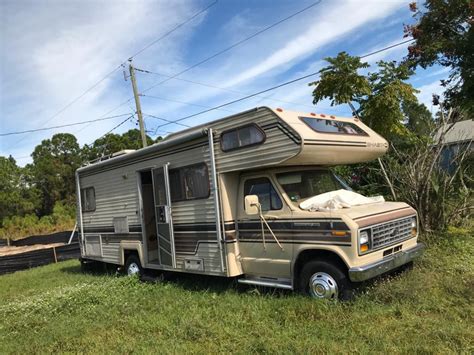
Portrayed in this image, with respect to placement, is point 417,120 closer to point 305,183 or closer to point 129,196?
point 305,183

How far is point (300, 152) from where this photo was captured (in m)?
5.83

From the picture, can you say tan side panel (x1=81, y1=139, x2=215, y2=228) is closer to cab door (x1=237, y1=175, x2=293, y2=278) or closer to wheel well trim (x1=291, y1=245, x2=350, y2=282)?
cab door (x1=237, y1=175, x2=293, y2=278)

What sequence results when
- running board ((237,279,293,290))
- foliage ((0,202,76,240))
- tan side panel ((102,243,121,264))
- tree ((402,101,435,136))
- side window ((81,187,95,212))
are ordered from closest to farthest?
running board ((237,279,293,290)) < tan side panel ((102,243,121,264)) < tree ((402,101,435,136)) < side window ((81,187,95,212)) < foliage ((0,202,76,240))

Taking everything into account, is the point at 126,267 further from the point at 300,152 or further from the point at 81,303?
the point at 300,152

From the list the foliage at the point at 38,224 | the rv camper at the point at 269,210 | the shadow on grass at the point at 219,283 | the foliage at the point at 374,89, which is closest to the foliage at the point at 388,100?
the foliage at the point at 374,89

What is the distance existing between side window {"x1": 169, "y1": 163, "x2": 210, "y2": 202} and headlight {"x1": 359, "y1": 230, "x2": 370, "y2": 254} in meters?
2.68

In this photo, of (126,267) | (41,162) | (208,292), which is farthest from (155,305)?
(41,162)

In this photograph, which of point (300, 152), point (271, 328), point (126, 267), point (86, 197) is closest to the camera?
point (271, 328)

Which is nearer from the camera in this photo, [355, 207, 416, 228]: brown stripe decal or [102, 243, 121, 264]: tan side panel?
[355, 207, 416, 228]: brown stripe decal

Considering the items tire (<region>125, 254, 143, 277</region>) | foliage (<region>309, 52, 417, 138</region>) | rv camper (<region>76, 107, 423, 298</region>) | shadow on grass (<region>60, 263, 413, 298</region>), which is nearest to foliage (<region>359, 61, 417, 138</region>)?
foliage (<region>309, 52, 417, 138</region>)

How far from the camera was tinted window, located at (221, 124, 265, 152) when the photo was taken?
6.33 metres

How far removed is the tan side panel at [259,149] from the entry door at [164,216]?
1.46 metres

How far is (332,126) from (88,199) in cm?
655

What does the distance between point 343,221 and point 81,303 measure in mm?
4551
